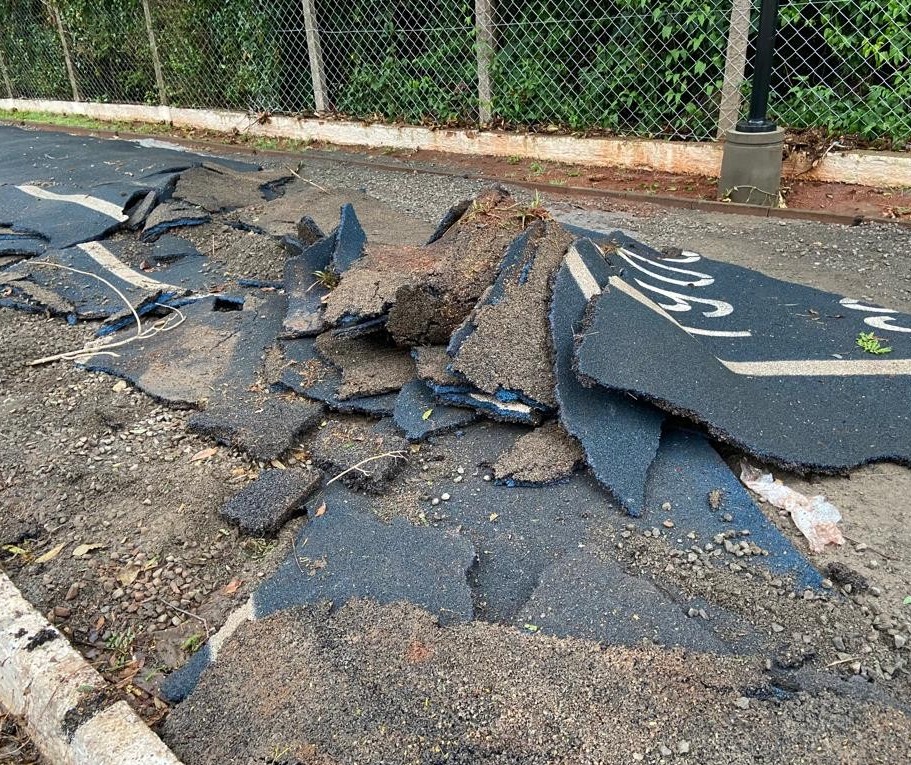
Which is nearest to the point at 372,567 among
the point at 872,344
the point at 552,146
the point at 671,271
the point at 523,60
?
the point at 872,344

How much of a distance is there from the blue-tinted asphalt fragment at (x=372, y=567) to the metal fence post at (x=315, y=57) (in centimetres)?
832

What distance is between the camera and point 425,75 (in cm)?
856

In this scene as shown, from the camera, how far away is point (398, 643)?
2.03m

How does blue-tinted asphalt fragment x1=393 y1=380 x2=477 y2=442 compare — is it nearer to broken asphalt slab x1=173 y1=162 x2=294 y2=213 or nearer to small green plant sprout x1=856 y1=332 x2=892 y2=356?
small green plant sprout x1=856 y1=332 x2=892 y2=356

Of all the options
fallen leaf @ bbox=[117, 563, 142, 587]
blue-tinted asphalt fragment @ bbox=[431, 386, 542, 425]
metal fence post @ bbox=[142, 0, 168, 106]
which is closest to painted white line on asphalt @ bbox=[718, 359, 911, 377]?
blue-tinted asphalt fragment @ bbox=[431, 386, 542, 425]

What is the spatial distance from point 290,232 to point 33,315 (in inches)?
68.0

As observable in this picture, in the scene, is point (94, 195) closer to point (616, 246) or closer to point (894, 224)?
point (616, 246)

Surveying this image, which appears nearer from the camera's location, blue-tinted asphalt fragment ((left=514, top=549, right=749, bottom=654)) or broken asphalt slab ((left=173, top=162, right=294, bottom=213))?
blue-tinted asphalt fragment ((left=514, top=549, right=749, bottom=654))

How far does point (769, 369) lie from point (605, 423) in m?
0.94

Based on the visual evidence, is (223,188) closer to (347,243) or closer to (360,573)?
(347,243)

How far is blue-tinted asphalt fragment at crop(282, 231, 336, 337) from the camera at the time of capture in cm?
370

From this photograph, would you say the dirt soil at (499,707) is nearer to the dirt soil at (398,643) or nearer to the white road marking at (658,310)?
the dirt soil at (398,643)

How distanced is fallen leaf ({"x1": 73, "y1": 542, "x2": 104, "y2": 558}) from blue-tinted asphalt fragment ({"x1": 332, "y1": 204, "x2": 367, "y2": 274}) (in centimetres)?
185

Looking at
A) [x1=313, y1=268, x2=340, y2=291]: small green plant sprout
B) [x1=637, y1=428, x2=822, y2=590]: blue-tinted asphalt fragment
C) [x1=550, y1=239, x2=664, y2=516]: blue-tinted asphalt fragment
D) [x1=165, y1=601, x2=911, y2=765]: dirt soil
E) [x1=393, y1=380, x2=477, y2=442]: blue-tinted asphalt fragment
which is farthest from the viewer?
[x1=313, y1=268, x2=340, y2=291]: small green plant sprout
